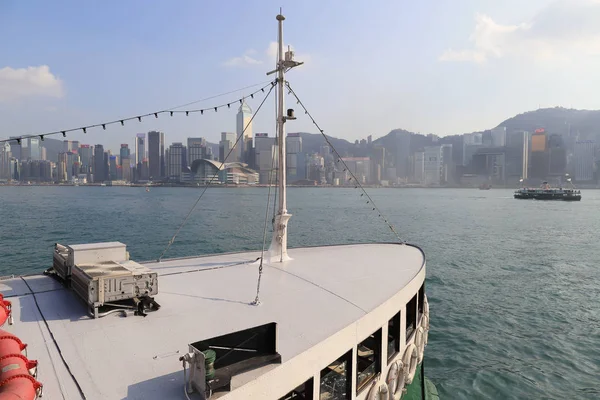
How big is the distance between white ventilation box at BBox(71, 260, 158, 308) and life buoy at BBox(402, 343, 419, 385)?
5.98 m

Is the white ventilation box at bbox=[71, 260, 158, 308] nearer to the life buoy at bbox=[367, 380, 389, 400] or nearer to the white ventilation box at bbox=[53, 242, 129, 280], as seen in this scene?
the white ventilation box at bbox=[53, 242, 129, 280]

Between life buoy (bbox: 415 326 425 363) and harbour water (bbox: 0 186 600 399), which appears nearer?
life buoy (bbox: 415 326 425 363)

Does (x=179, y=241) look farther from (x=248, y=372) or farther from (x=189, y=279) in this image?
(x=248, y=372)

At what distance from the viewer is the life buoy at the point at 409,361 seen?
29.5 feet

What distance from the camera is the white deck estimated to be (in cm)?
519

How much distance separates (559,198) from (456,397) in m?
136

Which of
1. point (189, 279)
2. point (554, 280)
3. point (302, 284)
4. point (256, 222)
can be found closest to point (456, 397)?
point (302, 284)

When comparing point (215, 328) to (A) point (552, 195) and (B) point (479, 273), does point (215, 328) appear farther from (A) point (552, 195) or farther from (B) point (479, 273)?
(A) point (552, 195)

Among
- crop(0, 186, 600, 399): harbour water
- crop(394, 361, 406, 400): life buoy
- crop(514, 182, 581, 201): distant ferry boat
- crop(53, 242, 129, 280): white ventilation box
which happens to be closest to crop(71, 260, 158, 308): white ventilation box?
crop(53, 242, 129, 280): white ventilation box

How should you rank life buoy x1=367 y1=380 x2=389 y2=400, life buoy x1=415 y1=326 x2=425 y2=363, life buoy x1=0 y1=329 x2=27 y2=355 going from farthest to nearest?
life buoy x1=415 y1=326 x2=425 y2=363 < life buoy x1=367 y1=380 x2=389 y2=400 < life buoy x1=0 y1=329 x2=27 y2=355

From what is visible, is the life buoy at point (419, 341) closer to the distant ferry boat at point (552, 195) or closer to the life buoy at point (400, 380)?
the life buoy at point (400, 380)

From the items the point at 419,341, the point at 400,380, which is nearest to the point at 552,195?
the point at 419,341

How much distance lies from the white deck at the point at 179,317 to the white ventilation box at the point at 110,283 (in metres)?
0.38

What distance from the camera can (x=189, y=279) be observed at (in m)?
10.1
